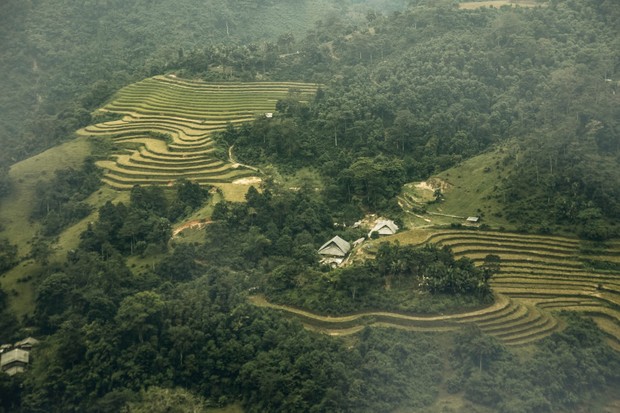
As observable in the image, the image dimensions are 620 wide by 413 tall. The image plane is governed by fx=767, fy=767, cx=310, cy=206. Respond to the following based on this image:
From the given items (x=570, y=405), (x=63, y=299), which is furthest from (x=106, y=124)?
(x=570, y=405)

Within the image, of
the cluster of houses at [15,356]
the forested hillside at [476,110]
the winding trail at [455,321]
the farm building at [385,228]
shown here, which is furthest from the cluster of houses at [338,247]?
the cluster of houses at [15,356]

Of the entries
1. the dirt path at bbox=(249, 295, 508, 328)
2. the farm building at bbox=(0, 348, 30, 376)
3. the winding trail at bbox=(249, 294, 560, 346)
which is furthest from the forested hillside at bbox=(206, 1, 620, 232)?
the farm building at bbox=(0, 348, 30, 376)

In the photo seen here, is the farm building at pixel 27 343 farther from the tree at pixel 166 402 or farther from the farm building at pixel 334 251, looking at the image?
the farm building at pixel 334 251

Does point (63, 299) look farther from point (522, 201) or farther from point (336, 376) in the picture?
point (522, 201)

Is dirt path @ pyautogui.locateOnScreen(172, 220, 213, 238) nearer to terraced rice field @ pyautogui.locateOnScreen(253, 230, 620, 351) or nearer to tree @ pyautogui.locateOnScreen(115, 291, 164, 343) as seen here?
terraced rice field @ pyautogui.locateOnScreen(253, 230, 620, 351)

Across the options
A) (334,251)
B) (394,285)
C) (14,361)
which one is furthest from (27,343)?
(394,285)

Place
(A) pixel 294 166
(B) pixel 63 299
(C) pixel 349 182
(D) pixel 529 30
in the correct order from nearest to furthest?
(B) pixel 63 299 → (C) pixel 349 182 → (A) pixel 294 166 → (D) pixel 529 30
